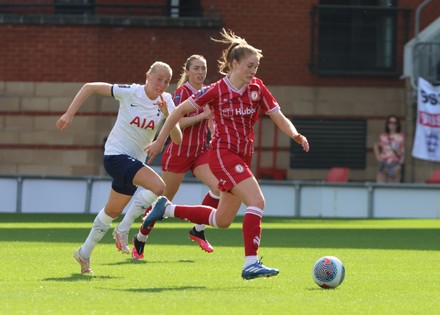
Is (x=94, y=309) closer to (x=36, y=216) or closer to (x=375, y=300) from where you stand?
(x=375, y=300)

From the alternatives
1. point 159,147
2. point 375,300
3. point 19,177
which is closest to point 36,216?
point 19,177

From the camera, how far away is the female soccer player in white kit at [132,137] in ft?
42.9

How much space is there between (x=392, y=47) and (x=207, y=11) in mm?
4041

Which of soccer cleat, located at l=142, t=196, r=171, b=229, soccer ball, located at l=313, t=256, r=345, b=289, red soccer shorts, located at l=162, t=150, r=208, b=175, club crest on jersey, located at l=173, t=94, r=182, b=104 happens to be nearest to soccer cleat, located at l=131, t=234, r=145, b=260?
soccer cleat, located at l=142, t=196, r=171, b=229

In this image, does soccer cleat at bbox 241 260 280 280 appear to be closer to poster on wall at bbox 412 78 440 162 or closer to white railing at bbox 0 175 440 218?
white railing at bbox 0 175 440 218

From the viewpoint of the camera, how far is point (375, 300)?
10.6 m

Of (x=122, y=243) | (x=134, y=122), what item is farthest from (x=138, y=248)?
(x=134, y=122)

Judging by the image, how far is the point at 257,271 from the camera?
38.2 feet

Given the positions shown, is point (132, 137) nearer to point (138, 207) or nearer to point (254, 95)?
point (138, 207)

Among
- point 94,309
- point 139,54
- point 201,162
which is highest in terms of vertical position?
point 139,54

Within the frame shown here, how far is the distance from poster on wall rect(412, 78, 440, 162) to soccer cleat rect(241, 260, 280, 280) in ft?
56.1

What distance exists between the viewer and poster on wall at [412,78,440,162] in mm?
28406

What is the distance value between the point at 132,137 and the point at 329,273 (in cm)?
301

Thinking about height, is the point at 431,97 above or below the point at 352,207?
above
